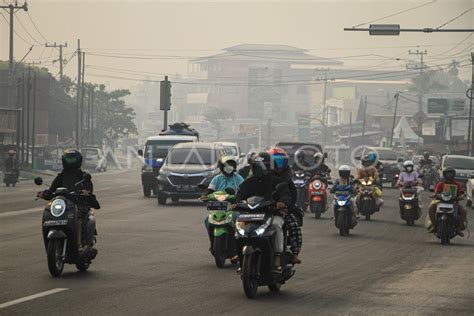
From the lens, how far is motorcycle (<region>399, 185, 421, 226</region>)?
28.6m

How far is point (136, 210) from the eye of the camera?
33.5m

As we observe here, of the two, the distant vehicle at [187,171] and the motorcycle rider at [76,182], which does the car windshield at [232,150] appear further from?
the motorcycle rider at [76,182]

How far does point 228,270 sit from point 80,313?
503 centimetres

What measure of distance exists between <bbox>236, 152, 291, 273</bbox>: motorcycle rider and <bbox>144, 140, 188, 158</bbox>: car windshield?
29.9 metres

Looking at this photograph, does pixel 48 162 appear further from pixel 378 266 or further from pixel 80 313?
pixel 80 313

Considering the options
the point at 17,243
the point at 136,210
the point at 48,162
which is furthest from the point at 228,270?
the point at 48,162

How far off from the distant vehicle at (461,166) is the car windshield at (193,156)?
16238 mm

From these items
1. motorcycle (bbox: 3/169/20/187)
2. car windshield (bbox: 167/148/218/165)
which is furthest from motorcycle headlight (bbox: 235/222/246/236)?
motorcycle (bbox: 3/169/20/187)

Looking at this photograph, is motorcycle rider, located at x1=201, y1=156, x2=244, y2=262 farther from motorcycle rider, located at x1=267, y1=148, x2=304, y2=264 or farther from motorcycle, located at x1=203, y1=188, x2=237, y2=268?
motorcycle rider, located at x1=267, y1=148, x2=304, y2=264

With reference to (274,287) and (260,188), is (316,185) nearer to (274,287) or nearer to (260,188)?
(274,287)

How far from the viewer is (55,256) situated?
15164 millimetres

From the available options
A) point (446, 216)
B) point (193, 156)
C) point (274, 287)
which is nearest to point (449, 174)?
point (446, 216)

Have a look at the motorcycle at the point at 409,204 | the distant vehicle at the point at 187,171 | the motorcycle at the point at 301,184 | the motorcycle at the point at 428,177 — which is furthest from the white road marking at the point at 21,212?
the motorcycle at the point at 428,177

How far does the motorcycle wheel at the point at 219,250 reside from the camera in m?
17.0
